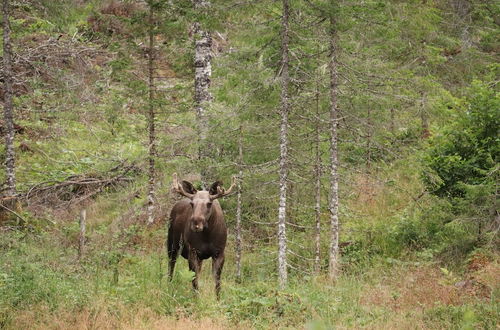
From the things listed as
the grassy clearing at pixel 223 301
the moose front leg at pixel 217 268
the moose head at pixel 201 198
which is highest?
the moose head at pixel 201 198

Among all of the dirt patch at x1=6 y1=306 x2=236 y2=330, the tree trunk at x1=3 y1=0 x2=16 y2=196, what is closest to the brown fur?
the dirt patch at x1=6 y1=306 x2=236 y2=330

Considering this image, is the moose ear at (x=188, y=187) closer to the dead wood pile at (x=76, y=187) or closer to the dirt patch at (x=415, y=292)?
the dirt patch at (x=415, y=292)

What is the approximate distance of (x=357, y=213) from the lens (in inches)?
671

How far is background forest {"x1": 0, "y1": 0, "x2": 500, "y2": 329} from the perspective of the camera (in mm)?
9156

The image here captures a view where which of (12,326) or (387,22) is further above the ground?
(387,22)

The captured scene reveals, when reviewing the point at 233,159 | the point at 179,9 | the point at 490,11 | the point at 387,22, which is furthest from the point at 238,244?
Result: the point at 490,11

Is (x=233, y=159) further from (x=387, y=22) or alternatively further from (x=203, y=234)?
(x=387, y=22)

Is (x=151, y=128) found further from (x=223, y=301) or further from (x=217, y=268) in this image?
(x=223, y=301)

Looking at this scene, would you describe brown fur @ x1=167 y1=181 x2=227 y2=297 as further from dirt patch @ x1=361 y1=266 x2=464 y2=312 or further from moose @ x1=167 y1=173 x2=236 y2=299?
dirt patch @ x1=361 y1=266 x2=464 y2=312

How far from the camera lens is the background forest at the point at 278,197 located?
9.16 m

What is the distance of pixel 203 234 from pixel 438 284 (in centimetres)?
456

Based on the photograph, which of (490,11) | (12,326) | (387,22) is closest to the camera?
(12,326)

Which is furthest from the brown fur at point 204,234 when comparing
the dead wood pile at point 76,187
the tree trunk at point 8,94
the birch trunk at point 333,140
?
the dead wood pile at point 76,187

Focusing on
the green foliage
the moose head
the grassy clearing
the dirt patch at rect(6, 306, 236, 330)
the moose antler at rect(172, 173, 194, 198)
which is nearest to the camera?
the dirt patch at rect(6, 306, 236, 330)
